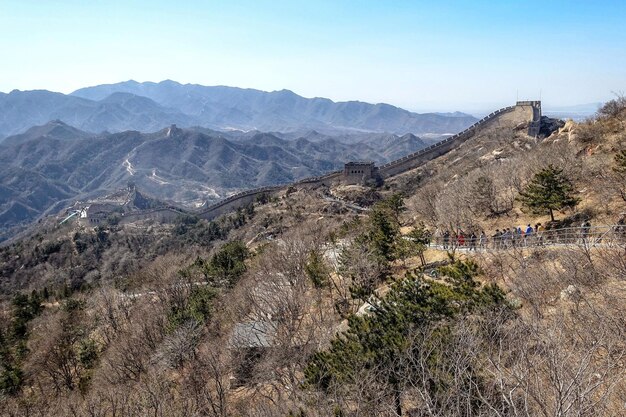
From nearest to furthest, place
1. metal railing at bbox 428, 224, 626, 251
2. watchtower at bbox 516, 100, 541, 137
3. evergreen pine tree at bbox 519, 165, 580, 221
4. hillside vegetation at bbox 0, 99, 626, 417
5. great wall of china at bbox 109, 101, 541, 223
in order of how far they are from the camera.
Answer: hillside vegetation at bbox 0, 99, 626, 417 → metal railing at bbox 428, 224, 626, 251 → evergreen pine tree at bbox 519, 165, 580, 221 → watchtower at bbox 516, 100, 541, 137 → great wall of china at bbox 109, 101, 541, 223

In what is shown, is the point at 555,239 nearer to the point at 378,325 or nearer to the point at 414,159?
the point at 378,325

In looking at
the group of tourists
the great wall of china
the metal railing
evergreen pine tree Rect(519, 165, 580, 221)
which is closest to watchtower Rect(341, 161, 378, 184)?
the great wall of china

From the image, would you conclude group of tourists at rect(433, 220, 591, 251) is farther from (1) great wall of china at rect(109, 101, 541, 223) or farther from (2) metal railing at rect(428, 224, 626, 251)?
(1) great wall of china at rect(109, 101, 541, 223)

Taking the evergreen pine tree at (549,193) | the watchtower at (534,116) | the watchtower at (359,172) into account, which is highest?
the watchtower at (534,116)

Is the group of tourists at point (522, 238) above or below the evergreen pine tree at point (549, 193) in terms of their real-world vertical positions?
below

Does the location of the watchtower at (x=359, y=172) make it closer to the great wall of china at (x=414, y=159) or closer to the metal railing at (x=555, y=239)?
the great wall of china at (x=414, y=159)

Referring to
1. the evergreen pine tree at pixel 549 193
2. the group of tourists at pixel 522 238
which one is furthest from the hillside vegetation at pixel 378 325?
the group of tourists at pixel 522 238
